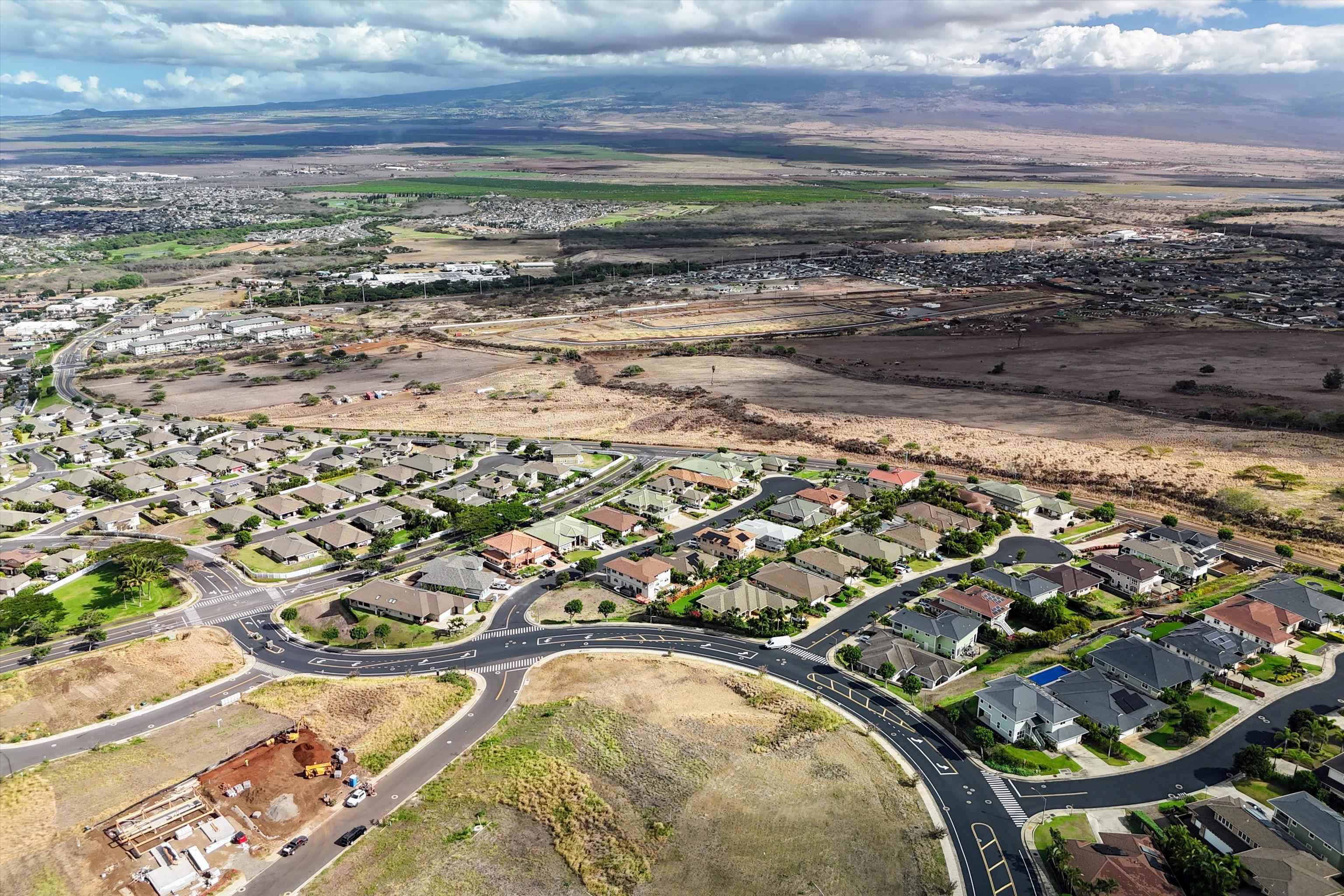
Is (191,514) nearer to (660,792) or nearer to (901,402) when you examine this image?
(660,792)

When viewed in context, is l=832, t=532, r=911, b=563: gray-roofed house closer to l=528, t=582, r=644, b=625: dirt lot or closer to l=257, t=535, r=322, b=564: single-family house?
l=528, t=582, r=644, b=625: dirt lot

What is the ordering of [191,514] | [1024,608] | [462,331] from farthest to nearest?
[462,331]
[191,514]
[1024,608]

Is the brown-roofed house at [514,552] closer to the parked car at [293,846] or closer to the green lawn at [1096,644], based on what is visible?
the parked car at [293,846]

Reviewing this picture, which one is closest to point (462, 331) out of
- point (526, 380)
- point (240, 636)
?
point (526, 380)

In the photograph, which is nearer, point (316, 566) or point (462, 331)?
point (316, 566)

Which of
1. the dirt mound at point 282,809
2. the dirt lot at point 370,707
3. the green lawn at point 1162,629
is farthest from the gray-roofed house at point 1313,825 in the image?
the dirt mound at point 282,809

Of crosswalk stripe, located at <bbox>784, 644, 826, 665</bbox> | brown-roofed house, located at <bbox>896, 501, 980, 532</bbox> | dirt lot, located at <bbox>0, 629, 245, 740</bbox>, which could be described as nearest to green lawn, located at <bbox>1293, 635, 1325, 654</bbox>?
brown-roofed house, located at <bbox>896, 501, 980, 532</bbox>

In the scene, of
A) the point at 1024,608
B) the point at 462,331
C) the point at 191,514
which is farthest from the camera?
the point at 462,331
